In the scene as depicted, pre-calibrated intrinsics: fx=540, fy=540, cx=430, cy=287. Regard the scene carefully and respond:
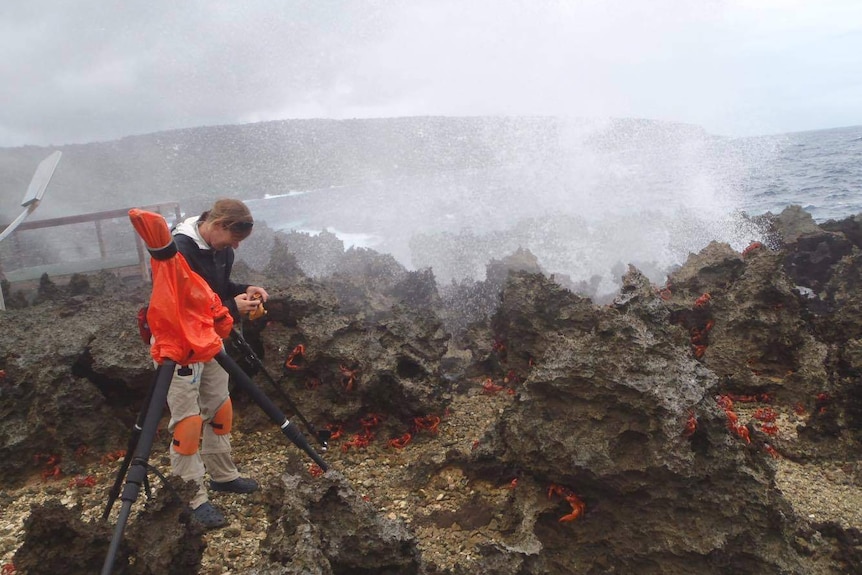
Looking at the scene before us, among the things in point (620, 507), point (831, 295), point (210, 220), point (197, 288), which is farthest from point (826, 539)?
point (831, 295)

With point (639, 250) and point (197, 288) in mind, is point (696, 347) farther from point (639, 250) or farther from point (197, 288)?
point (639, 250)

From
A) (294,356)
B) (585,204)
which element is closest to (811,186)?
(585,204)

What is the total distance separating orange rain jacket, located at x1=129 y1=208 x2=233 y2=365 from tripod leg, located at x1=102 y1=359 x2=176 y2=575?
109mm

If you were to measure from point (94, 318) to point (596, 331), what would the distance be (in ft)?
15.5

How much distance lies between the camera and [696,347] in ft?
18.1

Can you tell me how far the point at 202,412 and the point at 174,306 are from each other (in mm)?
1010

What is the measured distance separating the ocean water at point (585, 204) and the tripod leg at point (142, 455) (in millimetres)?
6522

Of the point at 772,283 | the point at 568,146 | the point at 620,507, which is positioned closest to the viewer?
the point at 620,507

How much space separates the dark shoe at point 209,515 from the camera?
3.17m

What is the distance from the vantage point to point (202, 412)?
349cm

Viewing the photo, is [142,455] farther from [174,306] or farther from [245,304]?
[245,304]

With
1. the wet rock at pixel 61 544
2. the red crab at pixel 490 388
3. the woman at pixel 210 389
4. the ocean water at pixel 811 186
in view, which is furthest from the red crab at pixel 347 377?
the ocean water at pixel 811 186

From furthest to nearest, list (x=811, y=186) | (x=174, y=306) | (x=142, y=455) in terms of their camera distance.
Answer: (x=811, y=186) < (x=174, y=306) < (x=142, y=455)

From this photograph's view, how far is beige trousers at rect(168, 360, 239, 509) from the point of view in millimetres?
3117
